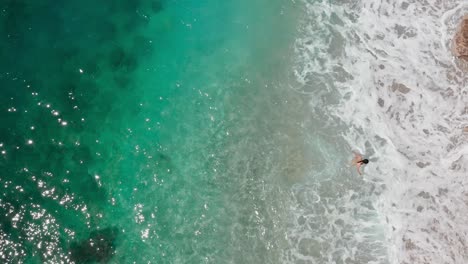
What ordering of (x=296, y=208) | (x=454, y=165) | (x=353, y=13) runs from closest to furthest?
(x=296, y=208) → (x=454, y=165) → (x=353, y=13)

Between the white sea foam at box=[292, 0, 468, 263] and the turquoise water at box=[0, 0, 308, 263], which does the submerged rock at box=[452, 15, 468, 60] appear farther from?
the turquoise water at box=[0, 0, 308, 263]

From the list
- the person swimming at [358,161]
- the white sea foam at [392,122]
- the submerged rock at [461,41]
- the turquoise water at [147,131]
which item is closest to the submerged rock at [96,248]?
the turquoise water at [147,131]

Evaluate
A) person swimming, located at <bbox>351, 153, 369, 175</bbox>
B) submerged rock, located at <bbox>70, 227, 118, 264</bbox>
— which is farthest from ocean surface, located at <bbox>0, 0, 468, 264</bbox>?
person swimming, located at <bbox>351, 153, 369, 175</bbox>

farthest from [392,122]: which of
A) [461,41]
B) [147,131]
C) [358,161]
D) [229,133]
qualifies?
[147,131]

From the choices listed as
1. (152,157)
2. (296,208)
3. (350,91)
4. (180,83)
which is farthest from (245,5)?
(296,208)

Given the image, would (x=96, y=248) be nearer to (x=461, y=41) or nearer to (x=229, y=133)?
(x=229, y=133)

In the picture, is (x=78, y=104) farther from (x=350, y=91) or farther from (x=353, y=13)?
(x=353, y=13)

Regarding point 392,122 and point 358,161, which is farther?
point 392,122
